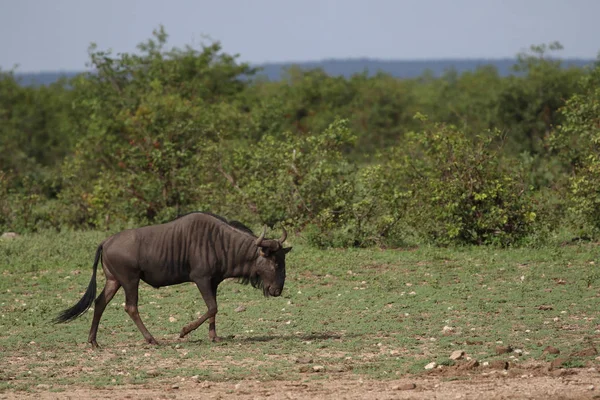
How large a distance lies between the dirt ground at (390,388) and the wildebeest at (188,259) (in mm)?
2010

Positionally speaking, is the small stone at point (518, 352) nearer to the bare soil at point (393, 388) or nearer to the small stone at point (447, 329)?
the bare soil at point (393, 388)

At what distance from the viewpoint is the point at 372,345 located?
9758 millimetres

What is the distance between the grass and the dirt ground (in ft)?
0.75

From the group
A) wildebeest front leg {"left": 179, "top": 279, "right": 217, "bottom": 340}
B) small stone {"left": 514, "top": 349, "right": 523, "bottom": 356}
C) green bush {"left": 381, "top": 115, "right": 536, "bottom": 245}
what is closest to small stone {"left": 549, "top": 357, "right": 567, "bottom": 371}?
small stone {"left": 514, "top": 349, "right": 523, "bottom": 356}

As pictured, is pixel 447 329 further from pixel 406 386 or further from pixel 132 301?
pixel 132 301

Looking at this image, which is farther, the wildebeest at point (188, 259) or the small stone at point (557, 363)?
the wildebeest at point (188, 259)

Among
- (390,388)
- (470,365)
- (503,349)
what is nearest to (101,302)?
(390,388)

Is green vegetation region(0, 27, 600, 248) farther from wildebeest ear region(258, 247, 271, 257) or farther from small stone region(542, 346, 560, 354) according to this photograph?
small stone region(542, 346, 560, 354)

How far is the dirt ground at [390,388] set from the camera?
25.2ft

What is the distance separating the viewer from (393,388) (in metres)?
7.98

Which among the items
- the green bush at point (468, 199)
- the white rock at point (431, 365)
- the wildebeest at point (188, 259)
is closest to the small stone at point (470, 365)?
the white rock at point (431, 365)

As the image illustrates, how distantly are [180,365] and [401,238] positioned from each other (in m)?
7.55

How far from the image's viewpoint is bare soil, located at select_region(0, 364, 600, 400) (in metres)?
7.70

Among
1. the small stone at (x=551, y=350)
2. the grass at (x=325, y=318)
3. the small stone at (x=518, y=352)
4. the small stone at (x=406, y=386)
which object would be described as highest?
the small stone at (x=406, y=386)
